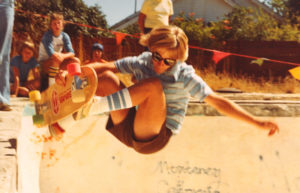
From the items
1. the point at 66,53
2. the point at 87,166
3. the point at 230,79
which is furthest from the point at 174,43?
the point at 230,79

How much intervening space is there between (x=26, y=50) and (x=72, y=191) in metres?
1.33

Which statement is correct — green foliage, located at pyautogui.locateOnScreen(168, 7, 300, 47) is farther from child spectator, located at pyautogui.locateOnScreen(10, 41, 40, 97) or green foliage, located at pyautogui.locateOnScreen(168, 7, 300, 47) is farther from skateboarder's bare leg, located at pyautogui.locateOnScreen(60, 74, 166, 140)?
skateboarder's bare leg, located at pyautogui.locateOnScreen(60, 74, 166, 140)

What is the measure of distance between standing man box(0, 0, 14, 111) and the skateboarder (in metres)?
0.83

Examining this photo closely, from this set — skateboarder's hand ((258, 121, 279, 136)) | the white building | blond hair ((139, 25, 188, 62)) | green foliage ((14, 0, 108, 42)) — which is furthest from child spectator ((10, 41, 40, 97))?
the white building

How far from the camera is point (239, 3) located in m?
4.46

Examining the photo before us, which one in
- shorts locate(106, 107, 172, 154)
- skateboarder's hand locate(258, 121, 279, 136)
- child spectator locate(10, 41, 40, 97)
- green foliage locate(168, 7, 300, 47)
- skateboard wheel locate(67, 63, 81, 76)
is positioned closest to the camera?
skateboard wheel locate(67, 63, 81, 76)

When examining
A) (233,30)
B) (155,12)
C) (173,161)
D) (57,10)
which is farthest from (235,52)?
(155,12)

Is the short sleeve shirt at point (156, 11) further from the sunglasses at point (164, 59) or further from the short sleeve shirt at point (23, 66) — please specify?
the short sleeve shirt at point (23, 66)

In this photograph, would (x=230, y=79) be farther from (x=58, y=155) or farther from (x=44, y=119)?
(x=44, y=119)

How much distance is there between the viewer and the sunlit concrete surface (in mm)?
1925

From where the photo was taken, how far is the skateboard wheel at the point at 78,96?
1.26 m

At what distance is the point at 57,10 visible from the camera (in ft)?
10.8

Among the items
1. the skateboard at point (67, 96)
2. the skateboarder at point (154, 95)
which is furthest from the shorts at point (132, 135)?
the skateboard at point (67, 96)

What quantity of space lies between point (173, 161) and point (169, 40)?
1.01 meters
